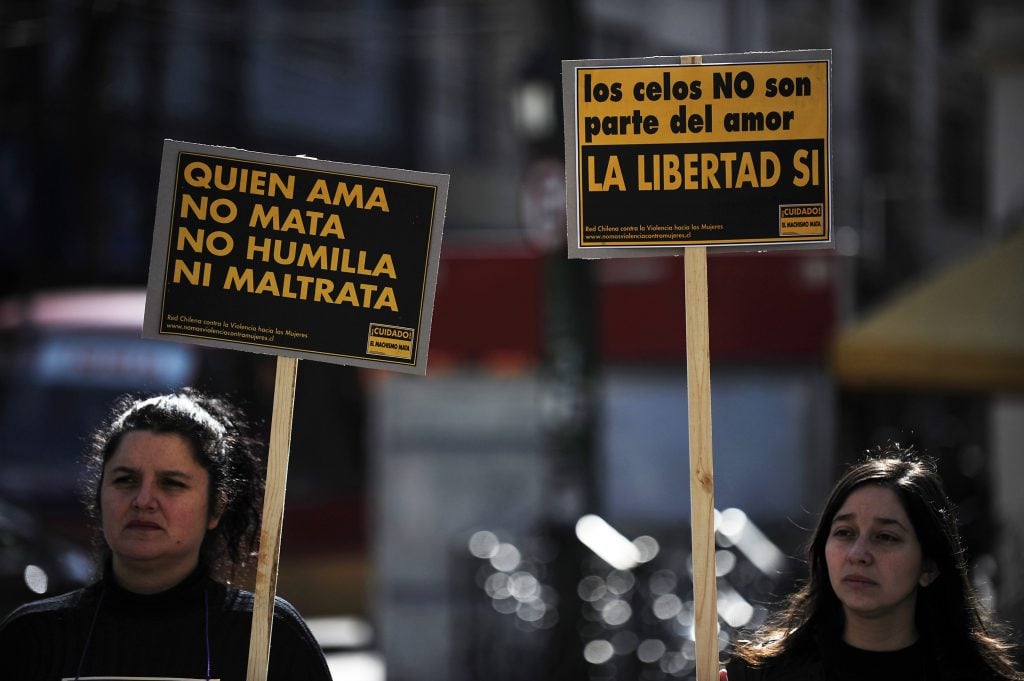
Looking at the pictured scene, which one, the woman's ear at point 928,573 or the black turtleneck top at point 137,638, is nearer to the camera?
the black turtleneck top at point 137,638

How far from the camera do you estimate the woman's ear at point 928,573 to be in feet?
11.8

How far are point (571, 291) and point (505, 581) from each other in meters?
2.16

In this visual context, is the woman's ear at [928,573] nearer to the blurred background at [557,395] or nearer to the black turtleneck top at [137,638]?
the blurred background at [557,395]

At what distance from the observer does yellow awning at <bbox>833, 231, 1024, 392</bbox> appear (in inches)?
361

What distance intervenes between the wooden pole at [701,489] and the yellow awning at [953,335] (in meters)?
5.63

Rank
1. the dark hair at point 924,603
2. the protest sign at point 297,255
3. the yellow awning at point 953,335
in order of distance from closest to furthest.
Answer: the dark hair at point 924,603 < the protest sign at point 297,255 < the yellow awning at point 953,335

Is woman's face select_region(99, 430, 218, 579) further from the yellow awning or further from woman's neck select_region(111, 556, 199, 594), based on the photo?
the yellow awning

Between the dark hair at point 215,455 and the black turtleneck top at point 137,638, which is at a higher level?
the dark hair at point 215,455

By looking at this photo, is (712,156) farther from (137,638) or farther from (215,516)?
(137,638)

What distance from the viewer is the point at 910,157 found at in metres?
25.0

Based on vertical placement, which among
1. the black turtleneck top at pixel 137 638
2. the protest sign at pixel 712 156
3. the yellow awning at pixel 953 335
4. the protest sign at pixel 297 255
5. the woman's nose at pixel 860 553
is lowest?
the black turtleneck top at pixel 137 638

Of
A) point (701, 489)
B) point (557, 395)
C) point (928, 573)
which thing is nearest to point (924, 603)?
point (928, 573)

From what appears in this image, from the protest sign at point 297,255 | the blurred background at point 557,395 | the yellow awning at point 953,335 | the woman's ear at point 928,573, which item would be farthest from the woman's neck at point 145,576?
the yellow awning at point 953,335

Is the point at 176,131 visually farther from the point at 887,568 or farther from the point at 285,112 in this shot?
the point at 887,568
